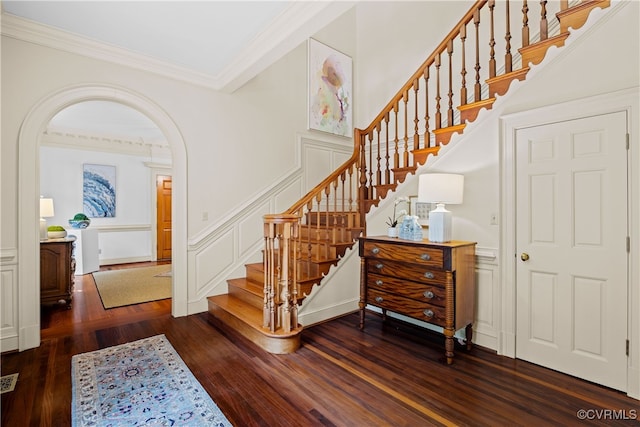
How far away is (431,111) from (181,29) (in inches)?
122

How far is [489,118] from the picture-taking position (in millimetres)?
2723

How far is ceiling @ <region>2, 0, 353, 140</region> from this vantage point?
2453 millimetres

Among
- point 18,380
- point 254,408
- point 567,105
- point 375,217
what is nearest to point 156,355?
point 18,380

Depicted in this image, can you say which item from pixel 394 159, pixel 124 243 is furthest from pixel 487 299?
pixel 124 243

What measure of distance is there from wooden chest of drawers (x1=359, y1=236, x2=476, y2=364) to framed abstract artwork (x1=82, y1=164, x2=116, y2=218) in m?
6.31

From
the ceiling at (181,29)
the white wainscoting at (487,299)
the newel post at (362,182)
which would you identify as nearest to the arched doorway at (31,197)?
the ceiling at (181,29)

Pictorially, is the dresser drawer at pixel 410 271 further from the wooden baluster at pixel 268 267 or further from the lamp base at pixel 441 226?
the wooden baluster at pixel 268 267

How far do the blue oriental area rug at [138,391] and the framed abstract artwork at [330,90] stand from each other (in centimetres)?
373

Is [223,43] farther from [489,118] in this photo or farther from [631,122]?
[631,122]

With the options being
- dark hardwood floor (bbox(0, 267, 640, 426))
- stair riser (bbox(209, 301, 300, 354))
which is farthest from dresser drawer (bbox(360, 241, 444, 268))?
stair riser (bbox(209, 301, 300, 354))

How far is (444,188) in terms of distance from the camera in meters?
2.64

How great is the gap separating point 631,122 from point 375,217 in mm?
2271

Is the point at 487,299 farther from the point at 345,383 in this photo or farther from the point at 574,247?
the point at 345,383

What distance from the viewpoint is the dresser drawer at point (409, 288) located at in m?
2.62
